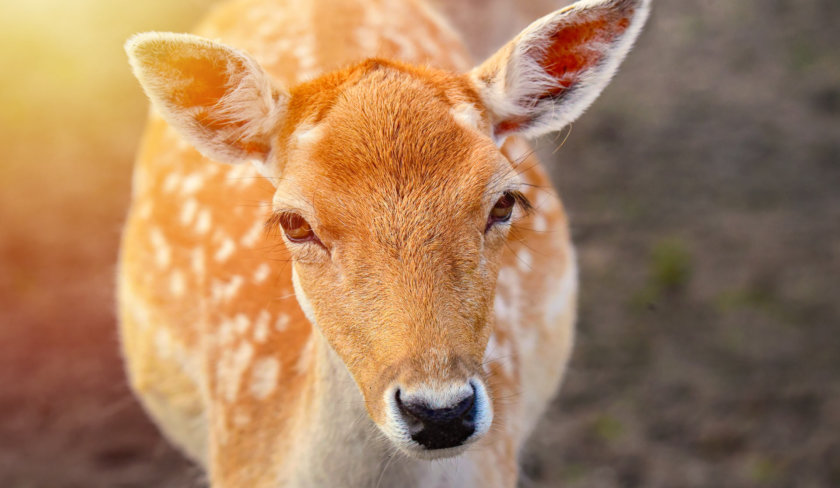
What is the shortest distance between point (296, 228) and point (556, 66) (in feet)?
2.46

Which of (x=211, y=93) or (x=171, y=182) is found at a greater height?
(x=211, y=93)

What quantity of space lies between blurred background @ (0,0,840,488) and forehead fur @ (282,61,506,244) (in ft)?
3.64

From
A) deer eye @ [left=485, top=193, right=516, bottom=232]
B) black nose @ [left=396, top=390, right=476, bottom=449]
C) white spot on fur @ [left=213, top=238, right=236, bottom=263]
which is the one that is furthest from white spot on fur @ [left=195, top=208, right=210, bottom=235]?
black nose @ [left=396, top=390, right=476, bottom=449]

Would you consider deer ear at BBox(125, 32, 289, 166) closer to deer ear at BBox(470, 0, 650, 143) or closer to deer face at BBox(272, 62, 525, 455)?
deer face at BBox(272, 62, 525, 455)

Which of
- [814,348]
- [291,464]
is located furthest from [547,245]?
[814,348]

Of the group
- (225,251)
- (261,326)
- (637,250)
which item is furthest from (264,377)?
(637,250)

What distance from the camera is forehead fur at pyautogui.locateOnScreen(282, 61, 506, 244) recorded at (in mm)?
1864

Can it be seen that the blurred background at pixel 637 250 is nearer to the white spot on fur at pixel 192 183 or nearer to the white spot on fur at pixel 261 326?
the white spot on fur at pixel 261 326

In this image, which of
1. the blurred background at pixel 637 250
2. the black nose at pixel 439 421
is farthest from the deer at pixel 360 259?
the blurred background at pixel 637 250

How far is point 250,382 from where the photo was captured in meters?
2.72

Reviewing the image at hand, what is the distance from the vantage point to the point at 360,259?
185 cm

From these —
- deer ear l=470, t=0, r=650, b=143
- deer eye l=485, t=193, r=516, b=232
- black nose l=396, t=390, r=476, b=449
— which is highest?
deer ear l=470, t=0, r=650, b=143

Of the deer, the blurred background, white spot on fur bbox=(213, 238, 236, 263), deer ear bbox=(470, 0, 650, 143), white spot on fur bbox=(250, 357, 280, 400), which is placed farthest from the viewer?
the blurred background

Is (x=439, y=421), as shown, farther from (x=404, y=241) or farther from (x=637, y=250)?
(x=637, y=250)
